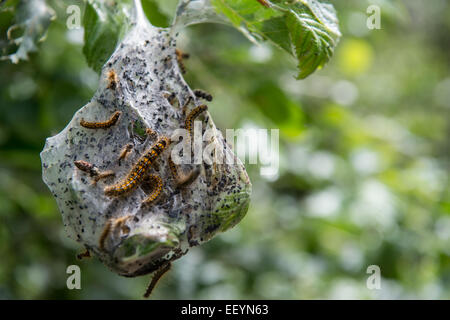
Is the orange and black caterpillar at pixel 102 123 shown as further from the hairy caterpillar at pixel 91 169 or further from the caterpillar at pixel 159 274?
the caterpillar at pixel 159 274

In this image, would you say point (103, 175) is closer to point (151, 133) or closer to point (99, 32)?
point (151, 133)

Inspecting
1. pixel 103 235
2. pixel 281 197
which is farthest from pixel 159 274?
pixel 281 197

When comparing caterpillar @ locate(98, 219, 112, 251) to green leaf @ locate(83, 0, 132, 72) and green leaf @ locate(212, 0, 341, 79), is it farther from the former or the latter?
green leaf @ locate(212, 0, 341, 79)

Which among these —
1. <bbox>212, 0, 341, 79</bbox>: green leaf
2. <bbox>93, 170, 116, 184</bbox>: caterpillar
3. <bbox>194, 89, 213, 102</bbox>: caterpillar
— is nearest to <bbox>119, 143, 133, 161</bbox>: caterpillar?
<bbox>93, 170, 116, 184</bbox>: caterpillar
